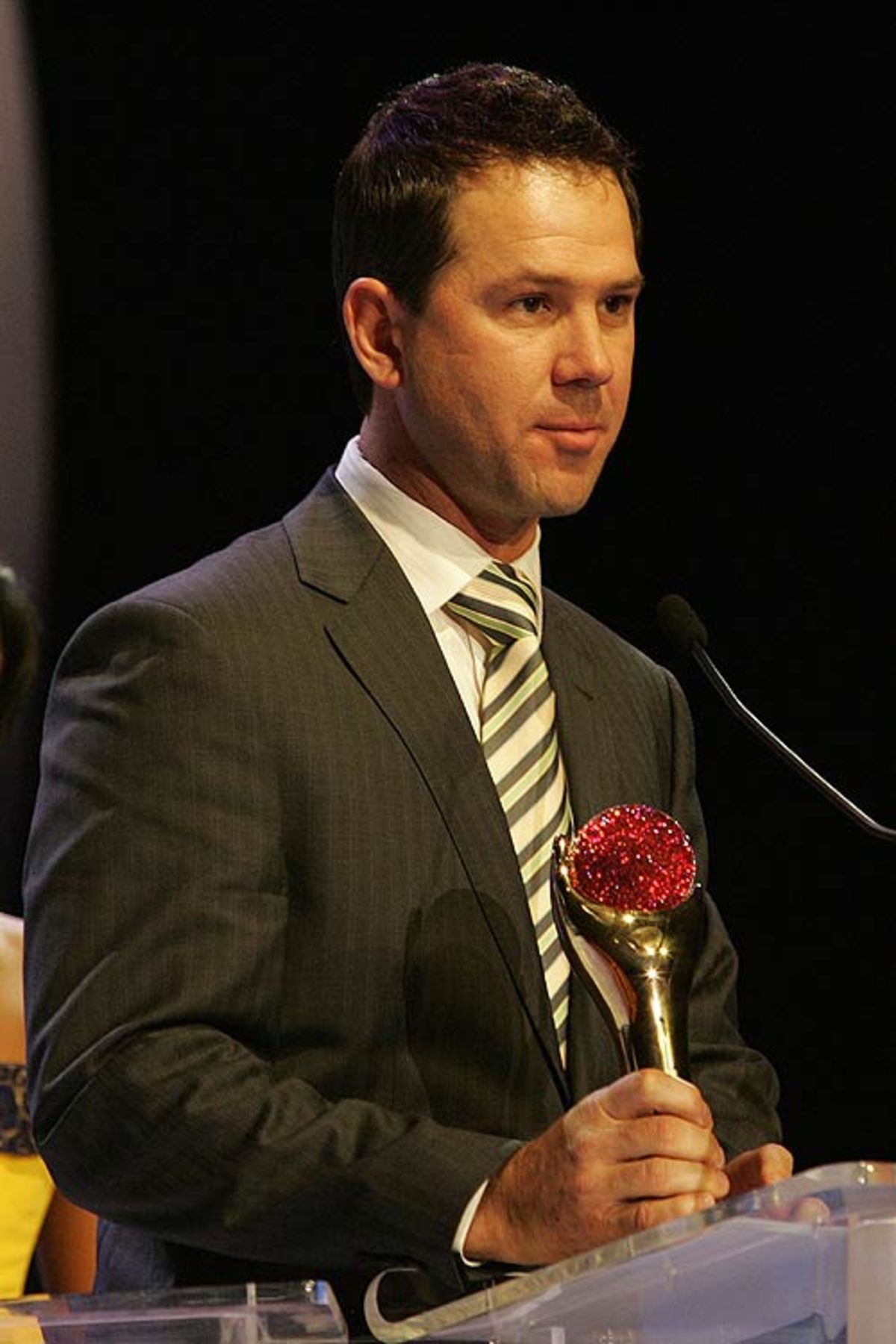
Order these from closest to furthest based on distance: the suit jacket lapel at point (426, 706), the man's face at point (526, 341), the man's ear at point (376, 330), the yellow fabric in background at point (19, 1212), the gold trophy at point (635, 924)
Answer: the gold trophy at point (635, 924) → the suit jacket lapel at point (426, 706) → the man's face at point (526, 341) → the man's ear at point (376, 330) → the yellow fabric in background at point (19, 1212)

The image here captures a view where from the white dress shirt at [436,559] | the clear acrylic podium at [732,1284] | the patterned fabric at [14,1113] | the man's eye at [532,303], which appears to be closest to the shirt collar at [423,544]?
the white dress shirt at [436,559]

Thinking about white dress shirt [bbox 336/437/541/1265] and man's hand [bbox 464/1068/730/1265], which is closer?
man's hand [bbox 464/1068/730/1265]

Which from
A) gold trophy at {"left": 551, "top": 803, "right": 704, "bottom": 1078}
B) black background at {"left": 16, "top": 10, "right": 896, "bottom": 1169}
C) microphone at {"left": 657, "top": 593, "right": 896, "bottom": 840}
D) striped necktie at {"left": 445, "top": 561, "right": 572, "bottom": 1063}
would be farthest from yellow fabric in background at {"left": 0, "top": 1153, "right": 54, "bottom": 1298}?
gold trophy at {"left": 551, "top": 803, "right": 704, "bottom": 1078}

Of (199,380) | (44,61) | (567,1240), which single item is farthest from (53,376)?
(567,1240)

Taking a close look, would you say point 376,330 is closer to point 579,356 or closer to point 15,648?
point 579,356

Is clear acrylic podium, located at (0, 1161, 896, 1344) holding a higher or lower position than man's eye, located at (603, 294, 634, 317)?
lower

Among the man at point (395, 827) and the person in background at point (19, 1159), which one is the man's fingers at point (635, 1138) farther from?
the person in background at point (19, 1159)

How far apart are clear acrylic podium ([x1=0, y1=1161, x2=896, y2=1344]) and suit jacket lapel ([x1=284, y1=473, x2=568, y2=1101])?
655 mm

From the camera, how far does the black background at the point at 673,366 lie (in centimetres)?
333

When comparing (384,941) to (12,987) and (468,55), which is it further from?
(468,55)

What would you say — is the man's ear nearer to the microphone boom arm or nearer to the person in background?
the microphone boom arm

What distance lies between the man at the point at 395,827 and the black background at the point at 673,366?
1.15 m

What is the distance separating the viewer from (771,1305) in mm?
1277

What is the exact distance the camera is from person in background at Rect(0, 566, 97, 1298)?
11.0 ft
